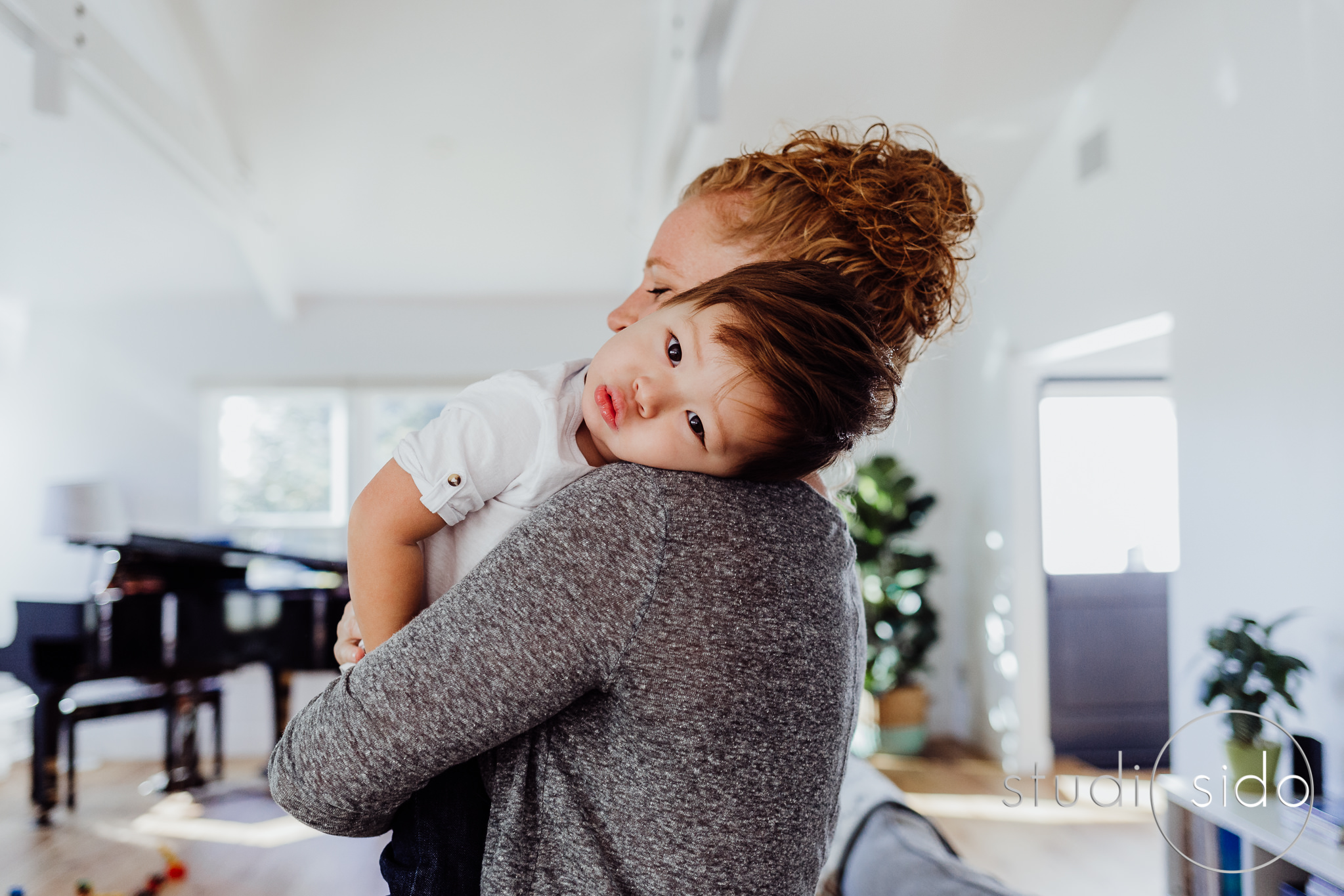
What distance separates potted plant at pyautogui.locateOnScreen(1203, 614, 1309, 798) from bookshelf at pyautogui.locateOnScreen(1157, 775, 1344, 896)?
0.34ft

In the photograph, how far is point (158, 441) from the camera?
19.1ft

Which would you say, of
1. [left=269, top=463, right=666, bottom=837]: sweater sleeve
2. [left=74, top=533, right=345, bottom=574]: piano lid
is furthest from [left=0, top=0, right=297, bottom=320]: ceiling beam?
[left=269, top=463, right=666, bottom=837]: sweater sleeve

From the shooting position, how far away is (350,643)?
80 centimetres

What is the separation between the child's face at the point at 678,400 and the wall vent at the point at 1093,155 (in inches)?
151

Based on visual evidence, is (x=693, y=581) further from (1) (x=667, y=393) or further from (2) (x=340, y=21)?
(2) (x=340, y=21)

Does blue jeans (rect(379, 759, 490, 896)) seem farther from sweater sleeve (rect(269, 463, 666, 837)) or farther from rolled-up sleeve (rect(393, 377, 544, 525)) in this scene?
rolled-up sleeve (rect(393, 377, 544, 525))

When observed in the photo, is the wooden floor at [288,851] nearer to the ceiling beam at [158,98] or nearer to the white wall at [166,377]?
the white wall at [166,377]

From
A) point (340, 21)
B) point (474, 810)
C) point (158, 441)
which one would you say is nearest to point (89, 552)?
point (158, 441)

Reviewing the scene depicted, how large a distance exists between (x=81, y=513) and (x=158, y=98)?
252 cm

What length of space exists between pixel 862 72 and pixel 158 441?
16.0 ft

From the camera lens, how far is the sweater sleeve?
0.55 metres

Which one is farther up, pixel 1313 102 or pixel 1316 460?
pixel 1313 102

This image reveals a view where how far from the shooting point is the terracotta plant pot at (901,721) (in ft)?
16.6

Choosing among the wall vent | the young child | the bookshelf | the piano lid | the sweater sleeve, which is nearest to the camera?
the sweater sleeve
